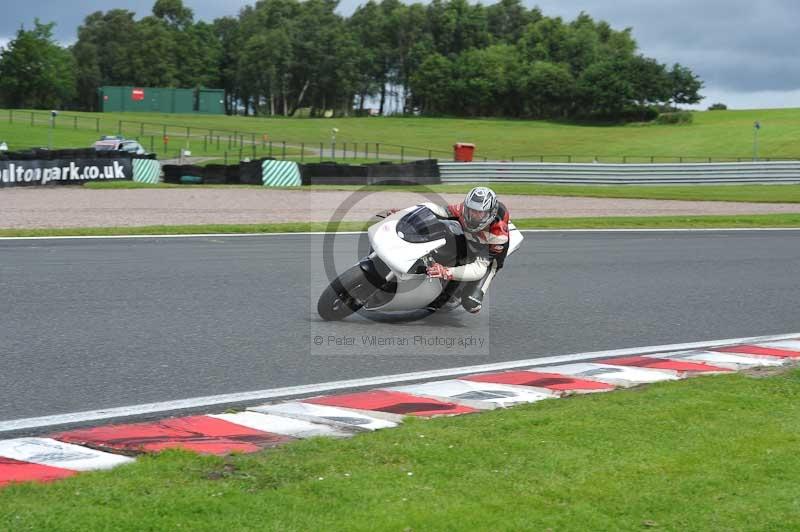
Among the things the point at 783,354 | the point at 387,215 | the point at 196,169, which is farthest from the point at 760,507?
the point at 196,169

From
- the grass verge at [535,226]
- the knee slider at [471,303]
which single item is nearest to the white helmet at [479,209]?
the knee slider at [471,303]

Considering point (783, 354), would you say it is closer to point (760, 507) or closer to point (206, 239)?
point (760, 507)

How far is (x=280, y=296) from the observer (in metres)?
11.2

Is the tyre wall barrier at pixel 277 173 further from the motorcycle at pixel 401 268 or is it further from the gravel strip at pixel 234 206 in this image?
the motorcycle at pixel 401 268

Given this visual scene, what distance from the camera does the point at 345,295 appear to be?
9.52 metres

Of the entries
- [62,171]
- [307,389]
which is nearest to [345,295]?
[307,389]

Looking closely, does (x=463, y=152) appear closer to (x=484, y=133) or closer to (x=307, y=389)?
(x=307, y=389)

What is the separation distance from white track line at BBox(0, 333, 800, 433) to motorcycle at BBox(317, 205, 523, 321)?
49.9 inches

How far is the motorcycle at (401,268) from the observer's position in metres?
8.98

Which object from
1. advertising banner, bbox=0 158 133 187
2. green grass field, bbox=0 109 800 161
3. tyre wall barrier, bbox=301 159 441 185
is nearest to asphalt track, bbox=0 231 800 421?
advertising banner, bbox=0 158 133 187

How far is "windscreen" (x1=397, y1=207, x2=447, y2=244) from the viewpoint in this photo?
29.7ft

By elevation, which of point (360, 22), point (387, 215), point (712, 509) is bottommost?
point (712, 509)

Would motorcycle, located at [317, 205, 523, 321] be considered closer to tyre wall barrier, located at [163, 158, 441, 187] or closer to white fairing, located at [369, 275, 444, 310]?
white fairing, located at [369, 275, 444, 310]

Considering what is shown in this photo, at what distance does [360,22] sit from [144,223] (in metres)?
146
